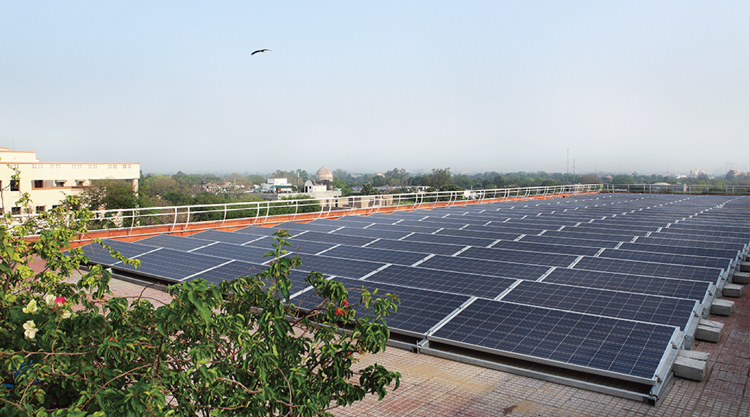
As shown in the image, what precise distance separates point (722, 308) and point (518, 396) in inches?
222

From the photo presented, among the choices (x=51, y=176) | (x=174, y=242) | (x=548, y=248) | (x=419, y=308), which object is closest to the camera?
(x=419, y=308)

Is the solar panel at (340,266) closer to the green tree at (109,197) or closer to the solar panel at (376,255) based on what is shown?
the solar panel at (376,255)

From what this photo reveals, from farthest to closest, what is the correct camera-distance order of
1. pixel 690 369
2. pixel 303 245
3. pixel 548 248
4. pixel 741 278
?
pixel 303 245 < pixel 548 248 < pixel 741 278 < pixel 690 369

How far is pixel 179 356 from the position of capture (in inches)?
118

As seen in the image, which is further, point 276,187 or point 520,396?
point 276,187

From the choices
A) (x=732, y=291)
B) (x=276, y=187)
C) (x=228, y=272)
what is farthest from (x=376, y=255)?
(x=276, y=187)

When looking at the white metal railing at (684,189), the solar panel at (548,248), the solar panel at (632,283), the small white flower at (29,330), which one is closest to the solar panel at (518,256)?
the solar panel at (548,248)

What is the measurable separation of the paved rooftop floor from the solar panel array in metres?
0.34

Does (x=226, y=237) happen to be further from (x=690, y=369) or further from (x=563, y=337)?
(x=690, y=369)

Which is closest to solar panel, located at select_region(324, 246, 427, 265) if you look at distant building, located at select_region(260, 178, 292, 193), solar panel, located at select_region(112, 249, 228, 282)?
solar panel, located at select_region(112, 249, 228, 282)

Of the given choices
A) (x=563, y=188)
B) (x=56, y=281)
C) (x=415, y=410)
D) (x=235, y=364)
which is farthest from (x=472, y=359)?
(x=563, y=188)

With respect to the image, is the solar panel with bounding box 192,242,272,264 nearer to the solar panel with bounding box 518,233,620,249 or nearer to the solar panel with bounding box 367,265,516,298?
the solar panel with bounding box 367,265,516,298

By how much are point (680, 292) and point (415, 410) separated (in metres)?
5.23

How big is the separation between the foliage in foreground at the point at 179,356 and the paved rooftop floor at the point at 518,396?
2.82m
